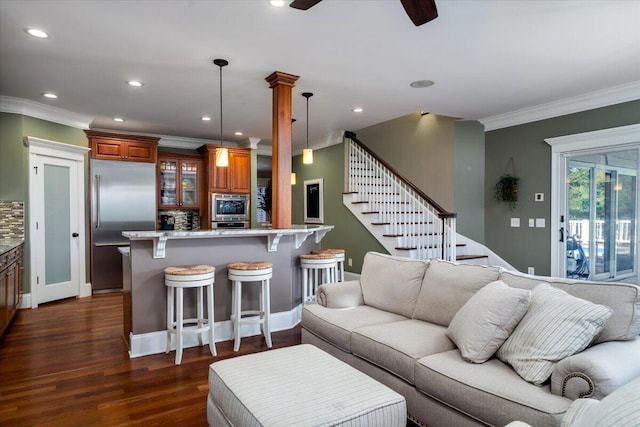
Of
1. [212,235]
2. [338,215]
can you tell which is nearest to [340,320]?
[212,235]

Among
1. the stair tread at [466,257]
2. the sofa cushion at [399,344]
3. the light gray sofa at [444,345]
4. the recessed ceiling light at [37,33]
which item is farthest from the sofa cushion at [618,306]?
the recessed ceiling light at [37,33]

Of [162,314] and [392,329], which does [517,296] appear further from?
[162,314]

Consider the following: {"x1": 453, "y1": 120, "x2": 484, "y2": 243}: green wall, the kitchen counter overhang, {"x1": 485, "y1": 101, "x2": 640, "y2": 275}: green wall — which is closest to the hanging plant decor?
{"x1": 485, "y1": 101, "x2": 640, "y2": 275}: green wall

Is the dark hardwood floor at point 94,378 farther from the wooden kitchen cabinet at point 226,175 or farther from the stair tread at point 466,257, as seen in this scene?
the wooden kitchen cabinet at point 226,175

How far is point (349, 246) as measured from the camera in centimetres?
673

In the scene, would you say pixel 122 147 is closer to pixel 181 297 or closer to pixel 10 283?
pixel 10 283

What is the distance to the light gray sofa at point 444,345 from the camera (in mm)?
1582

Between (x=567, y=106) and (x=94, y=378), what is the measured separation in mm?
5841

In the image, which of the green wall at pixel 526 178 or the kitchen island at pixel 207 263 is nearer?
the kitchen island at pixel 207 263

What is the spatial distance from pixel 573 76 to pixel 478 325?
11.1ft

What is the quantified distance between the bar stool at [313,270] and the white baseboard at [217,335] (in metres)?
0.22

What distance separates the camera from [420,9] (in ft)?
6.79

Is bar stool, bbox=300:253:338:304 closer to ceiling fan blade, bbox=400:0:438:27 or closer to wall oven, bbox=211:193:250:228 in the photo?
ceiling fan blade, bbox=400:0:438:27

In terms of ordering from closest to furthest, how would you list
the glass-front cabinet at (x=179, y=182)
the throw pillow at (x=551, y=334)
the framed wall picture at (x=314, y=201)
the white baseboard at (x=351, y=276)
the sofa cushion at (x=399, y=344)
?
the throw pillow at (x=551, y=334) < the sofa cushion at (x=399, y=344) < the white baseboard at (x=351, y=276) < the glass-front cabinet at (x=179, y=182) < the framed wall picture at (x=314, y=201)
